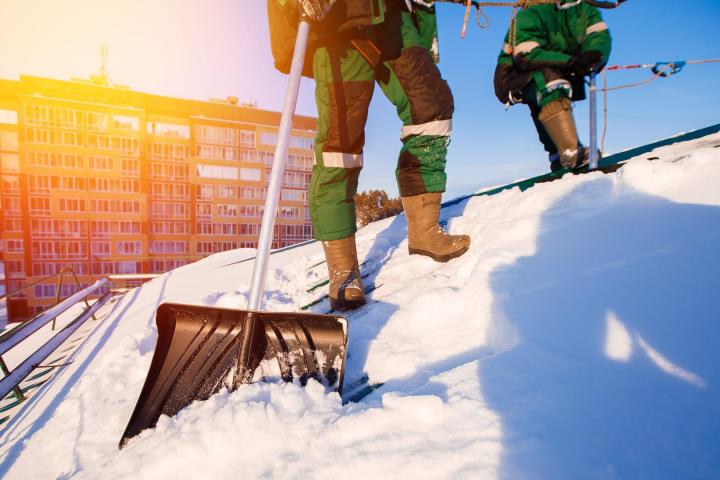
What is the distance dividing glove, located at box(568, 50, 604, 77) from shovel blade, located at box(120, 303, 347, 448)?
323 cm

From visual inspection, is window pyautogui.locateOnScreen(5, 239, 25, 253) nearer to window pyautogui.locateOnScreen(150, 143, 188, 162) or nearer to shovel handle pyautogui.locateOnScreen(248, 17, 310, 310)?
window pyautogui.locateOnScreen(150, 143, 188, 162)

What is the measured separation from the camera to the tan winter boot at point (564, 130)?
278 centimetres

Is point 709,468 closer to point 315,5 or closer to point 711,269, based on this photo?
point 711,269

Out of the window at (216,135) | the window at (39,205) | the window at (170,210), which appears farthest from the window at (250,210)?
the window at (39,205)

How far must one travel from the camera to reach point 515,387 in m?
0.70

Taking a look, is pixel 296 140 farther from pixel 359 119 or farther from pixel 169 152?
pixel 359 119

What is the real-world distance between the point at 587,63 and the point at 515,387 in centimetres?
326

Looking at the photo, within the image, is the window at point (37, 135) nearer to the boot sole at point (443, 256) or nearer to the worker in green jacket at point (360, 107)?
the worker in green jacket at point (360, 107)

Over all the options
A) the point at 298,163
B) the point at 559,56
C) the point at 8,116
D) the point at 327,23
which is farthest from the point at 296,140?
the point at 327,23

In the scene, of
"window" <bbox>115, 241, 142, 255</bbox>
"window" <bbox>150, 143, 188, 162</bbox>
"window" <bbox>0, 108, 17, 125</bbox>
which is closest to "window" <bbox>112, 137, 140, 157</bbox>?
"window" <bbox>150, 143, 188, 162</bbox>

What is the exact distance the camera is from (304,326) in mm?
1007

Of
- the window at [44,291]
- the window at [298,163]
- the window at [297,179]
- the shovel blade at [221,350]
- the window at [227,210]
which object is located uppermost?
the window at [298,163]

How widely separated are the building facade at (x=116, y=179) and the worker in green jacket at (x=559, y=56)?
112 ft

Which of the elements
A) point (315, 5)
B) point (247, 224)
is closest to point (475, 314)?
point (315, 5)
